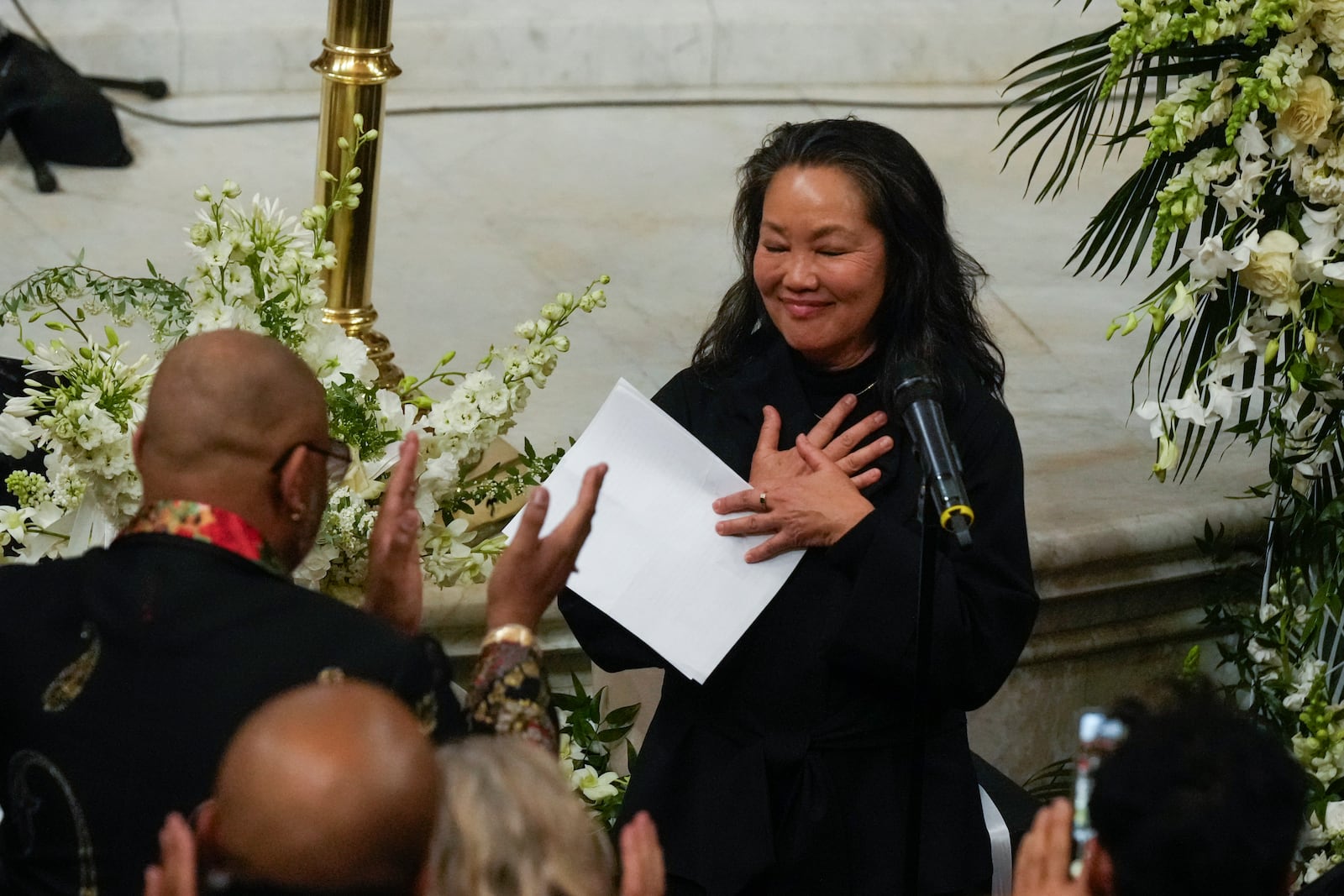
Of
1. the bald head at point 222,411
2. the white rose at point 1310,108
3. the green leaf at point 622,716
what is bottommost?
the green leaf at point 622,716

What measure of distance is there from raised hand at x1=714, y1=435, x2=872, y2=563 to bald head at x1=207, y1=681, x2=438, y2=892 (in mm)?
1061

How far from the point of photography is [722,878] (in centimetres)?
250

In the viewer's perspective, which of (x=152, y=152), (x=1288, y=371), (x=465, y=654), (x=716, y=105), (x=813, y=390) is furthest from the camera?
(x=716, y=105)

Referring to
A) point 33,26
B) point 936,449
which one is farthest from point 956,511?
point 33,26

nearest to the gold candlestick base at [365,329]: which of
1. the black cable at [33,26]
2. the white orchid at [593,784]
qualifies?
the white orchid at [593,784]

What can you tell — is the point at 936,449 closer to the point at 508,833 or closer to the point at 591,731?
the point at 508,833

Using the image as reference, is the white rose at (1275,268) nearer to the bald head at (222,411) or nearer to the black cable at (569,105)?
the bald head at (222,411)

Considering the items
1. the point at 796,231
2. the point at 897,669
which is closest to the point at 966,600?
the point at 897,669

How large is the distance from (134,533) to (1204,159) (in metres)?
1.72

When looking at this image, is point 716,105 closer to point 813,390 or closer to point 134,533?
point 813,390

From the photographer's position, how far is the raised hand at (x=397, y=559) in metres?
1.96

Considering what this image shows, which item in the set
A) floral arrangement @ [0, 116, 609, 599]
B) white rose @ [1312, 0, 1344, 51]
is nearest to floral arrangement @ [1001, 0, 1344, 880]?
white rose @ [1312, 0, 1344, 51]

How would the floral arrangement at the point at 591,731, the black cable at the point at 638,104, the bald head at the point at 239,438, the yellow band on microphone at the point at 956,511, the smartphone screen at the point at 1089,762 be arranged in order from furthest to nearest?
the black cable at the point at 638,104 < the floral arrangement at the point at 591,731 < the yellow band on microphone at the point at 956,511 < the bald head at the point at 239,438 < the smartphone screen at the point at 1089,762

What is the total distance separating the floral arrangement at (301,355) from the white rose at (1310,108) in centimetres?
103
